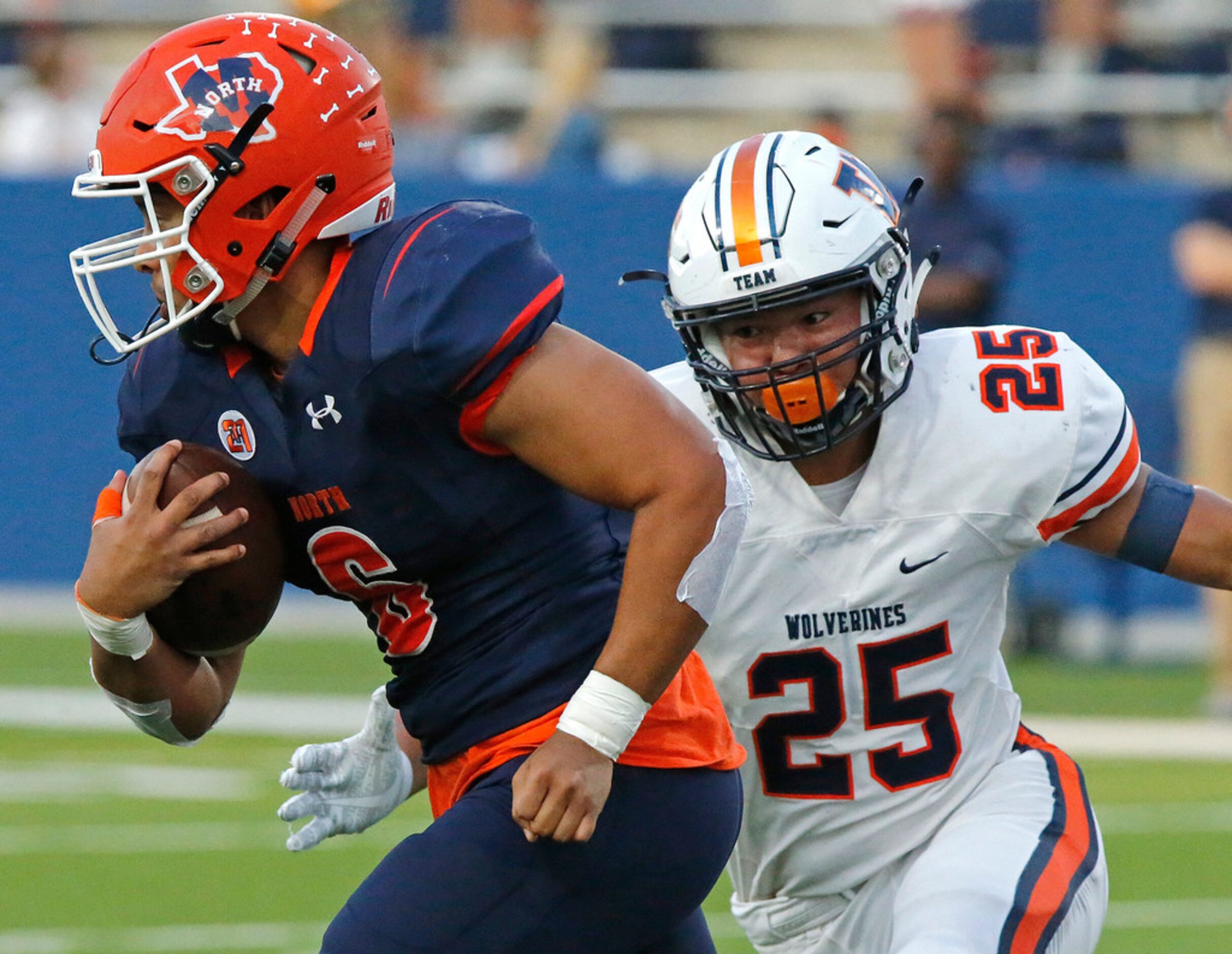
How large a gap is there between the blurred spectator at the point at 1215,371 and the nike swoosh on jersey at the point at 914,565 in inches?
161

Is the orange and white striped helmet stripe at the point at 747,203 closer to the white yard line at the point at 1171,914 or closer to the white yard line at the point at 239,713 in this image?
the white yard line at the point at 1171,914

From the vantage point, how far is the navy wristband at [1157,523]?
10.9 feet

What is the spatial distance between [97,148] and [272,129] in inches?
9.5

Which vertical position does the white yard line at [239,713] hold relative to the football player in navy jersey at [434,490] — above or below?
below

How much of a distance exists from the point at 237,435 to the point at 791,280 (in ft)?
3.11

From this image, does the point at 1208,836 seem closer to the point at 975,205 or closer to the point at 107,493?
the point at 975,205

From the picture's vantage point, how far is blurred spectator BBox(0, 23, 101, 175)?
32.7ft

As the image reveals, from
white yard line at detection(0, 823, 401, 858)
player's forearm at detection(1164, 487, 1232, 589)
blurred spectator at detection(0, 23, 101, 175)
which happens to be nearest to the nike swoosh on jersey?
player's forearm at detection(1164, 487, 1232, 589)

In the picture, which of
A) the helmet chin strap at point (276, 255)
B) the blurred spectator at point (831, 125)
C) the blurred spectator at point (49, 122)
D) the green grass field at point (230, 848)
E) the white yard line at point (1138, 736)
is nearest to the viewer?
the helmet chin strap at point (276, 255)

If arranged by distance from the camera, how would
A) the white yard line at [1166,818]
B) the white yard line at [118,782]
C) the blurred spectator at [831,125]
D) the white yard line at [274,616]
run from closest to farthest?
the white yard line at [1166,818] → the white yard line at [118,782] → the blurred spectator at [831,125] → the white yard line at [274,616]

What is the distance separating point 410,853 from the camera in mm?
2609

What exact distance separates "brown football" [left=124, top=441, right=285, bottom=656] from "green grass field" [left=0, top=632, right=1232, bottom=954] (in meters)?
1.99

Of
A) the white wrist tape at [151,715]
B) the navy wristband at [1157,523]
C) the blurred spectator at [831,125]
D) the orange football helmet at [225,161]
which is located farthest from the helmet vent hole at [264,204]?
the blurred spectator at [831,125]

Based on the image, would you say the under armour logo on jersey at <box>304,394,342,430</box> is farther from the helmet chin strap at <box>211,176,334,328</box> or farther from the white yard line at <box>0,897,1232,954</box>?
the white yard line at <box>0,897,1232,954</box>
